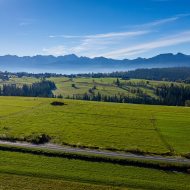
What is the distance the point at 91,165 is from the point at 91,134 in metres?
22.9

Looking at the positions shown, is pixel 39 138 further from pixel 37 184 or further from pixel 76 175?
pixel 37 184

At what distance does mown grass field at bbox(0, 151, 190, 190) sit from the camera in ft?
167

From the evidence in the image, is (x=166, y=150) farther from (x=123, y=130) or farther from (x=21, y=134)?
(x=21, y=134)

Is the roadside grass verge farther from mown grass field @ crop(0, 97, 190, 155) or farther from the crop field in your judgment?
the crop field

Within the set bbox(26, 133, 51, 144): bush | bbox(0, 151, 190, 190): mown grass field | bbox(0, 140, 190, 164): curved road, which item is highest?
bbox(26, 133, 51, 144): bush

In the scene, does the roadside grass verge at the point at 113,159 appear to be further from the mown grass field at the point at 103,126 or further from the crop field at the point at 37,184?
the crop field at the point at 37,184

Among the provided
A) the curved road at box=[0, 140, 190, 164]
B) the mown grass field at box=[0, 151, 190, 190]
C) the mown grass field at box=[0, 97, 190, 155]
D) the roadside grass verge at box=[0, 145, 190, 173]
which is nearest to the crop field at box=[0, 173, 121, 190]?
the mown grass field at box=[0, 151, 190, 190]

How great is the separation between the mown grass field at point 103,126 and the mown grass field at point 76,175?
11.3 m

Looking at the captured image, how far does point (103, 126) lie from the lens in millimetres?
93938

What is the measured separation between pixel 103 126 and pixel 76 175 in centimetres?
3981

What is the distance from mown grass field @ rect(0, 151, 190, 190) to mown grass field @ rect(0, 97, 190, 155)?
11.3 meters

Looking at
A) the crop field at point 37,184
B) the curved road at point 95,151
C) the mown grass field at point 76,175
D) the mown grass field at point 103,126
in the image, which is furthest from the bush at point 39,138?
the crop field at point 37,184

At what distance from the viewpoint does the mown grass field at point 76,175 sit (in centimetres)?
5088

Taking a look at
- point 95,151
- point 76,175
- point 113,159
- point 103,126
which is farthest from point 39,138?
point 103,126
